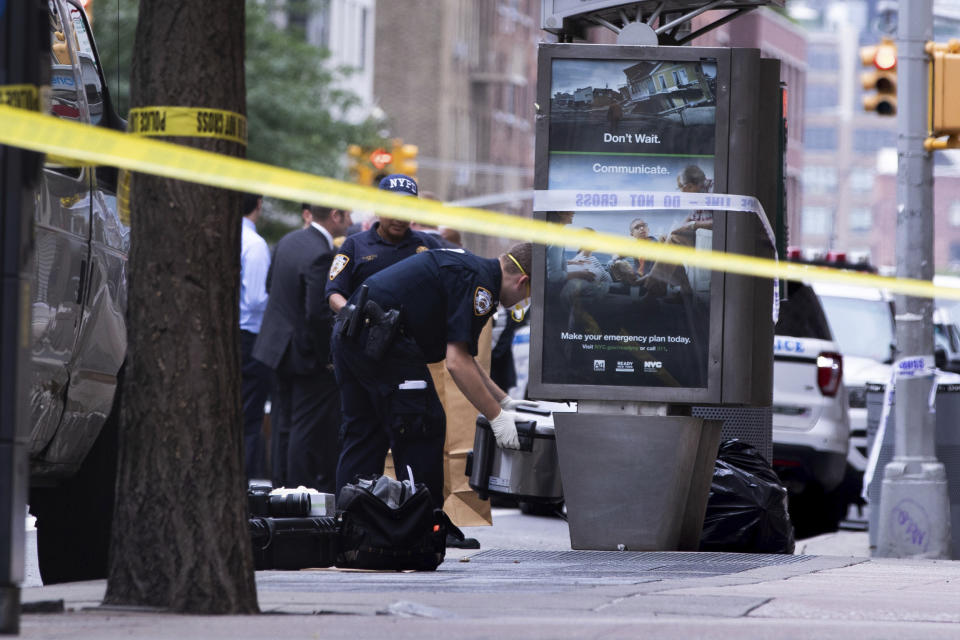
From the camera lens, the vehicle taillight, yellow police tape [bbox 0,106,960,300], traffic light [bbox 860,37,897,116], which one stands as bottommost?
the camera lens

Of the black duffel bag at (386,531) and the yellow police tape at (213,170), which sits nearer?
the yellow police tape at (213,170)

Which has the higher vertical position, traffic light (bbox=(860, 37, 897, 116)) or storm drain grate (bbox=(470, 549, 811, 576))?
traffic light (bbox=(860, 37, 897, 116))

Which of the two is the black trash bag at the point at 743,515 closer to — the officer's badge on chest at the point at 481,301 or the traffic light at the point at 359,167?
the officer's badge on chest at the point at 481,301

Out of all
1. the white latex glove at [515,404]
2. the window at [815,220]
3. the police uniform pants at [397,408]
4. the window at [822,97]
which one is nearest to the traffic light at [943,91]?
the white latex glove at [515,404]

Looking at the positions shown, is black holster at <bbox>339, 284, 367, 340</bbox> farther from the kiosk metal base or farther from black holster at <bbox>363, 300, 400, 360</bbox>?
the kiosk metal base

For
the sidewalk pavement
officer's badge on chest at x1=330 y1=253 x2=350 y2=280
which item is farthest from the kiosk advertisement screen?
officer's badge on chest at x1=330 y1=253 x2=350 y2=280

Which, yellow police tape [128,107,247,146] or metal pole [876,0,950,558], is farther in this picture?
metal pole [876,0,950,558]

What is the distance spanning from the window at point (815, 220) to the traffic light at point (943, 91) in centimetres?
15138

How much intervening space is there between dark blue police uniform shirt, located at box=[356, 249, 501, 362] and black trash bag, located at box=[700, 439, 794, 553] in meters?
1.49

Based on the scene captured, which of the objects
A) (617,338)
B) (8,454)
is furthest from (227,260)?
(617,338)

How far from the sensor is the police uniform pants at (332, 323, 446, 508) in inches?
368

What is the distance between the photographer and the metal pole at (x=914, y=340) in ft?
39.4

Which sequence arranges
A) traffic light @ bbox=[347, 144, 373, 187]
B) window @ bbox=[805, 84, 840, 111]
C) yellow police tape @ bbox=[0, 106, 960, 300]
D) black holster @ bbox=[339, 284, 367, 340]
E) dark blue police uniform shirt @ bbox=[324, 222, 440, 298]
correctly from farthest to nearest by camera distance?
window @ bbox=[805, 84, 840, 111] < traffic light @ bbox=[347, 144, 373, 187] < dark blue police uniform shirt @ bbox=[324, 222, 440, 298] < black holster @ bbox=[339, 284, 367, 340] < yellow police tape @ bbox=[0, 106, 960, 300]

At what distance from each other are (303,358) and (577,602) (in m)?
5.65
